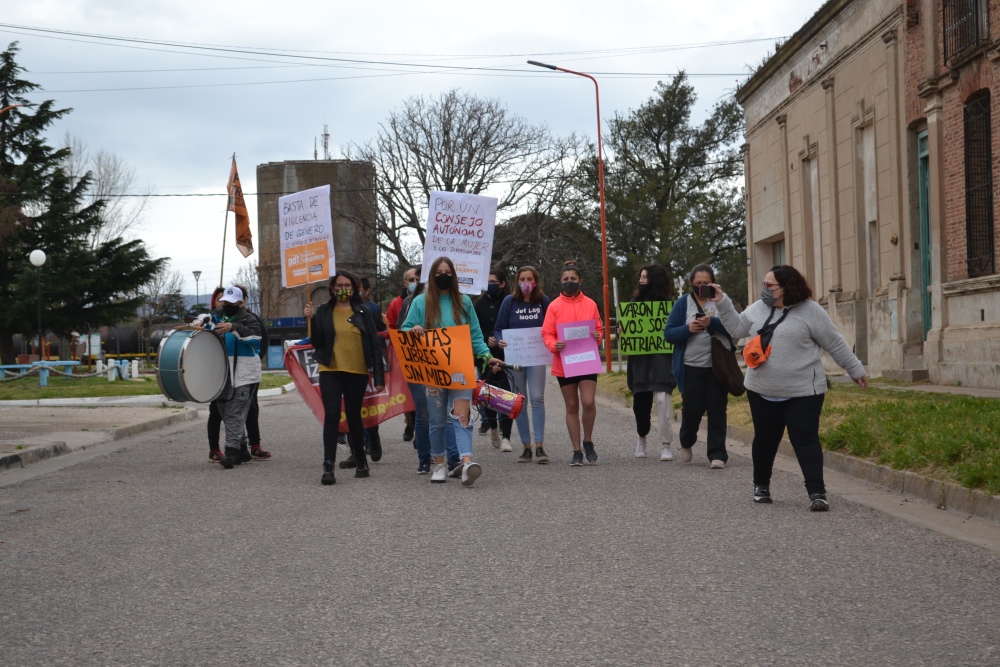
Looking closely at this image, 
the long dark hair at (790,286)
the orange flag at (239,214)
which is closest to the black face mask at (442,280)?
the long dark hair at (790,286)

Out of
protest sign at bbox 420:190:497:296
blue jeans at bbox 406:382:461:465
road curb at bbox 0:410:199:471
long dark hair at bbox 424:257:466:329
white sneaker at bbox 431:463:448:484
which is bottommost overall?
road curb at bbox 0:410:199:471

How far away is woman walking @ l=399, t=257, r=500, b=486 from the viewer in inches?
396

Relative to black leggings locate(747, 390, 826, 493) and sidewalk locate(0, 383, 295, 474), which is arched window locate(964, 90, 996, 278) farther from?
sidewalk locate(0, 383, 295, 474)

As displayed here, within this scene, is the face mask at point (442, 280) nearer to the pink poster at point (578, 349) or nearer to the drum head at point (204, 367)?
the pink poster at point (578, 349)

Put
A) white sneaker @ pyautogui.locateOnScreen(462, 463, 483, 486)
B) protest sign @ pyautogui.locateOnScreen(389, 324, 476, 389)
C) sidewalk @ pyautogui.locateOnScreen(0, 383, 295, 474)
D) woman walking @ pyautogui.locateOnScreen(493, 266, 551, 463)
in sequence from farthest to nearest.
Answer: sidewalk @ pyautogui.locateOnScreen(0, 383, 295, 474) < woman walking @ pyautogui.locateOnScreen(493, 266, 551, 463) < protest sign @ pyautogui.locateOnScreen(389, 324, 476, 389) < white sneaker @ pyautogui.locateOnScreen(462, 463, 483, 486)

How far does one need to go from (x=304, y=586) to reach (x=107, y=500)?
13.8ft

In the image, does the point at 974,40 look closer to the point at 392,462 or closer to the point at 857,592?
the point at 392,462

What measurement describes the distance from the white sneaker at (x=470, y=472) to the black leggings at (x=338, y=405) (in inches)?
52.5

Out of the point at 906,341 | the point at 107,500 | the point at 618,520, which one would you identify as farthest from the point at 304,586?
the point at 906,341

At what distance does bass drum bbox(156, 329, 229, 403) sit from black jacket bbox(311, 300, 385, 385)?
69.5 inches

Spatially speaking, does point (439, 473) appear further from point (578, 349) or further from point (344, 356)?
point (578, 349)

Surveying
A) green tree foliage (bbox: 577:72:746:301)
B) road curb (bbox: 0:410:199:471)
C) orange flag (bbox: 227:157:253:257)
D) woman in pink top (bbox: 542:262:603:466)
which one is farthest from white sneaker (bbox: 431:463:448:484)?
green tree foliage (bbox: 577:72:746:301)

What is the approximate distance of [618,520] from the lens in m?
7.88

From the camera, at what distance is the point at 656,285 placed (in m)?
12.4
